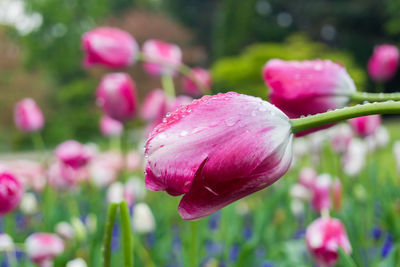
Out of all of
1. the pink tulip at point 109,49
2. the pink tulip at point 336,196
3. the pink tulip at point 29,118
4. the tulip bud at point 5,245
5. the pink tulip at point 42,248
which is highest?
the pink tulip at point 109,49

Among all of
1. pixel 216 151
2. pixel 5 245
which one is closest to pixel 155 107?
pixel 5 245

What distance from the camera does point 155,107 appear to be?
5.06 ft

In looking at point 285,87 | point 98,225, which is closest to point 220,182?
point 285,87

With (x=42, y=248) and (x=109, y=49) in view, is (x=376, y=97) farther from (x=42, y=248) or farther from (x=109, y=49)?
(x=109, y=49)

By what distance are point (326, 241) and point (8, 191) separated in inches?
21.8

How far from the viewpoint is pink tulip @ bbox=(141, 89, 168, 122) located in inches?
57.1

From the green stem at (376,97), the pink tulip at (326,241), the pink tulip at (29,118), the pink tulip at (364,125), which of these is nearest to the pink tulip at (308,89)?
the green stem at (376,97)

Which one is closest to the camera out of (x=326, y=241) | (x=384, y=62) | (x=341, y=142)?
(x=326, y=241)

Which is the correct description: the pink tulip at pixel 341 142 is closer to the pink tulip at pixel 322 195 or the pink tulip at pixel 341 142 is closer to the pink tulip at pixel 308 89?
A: the pink tulip at pixel 322 195

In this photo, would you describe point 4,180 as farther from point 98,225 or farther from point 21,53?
point 21,53

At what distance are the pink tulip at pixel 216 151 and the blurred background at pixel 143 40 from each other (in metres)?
7.75

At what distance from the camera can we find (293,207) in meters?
1.66

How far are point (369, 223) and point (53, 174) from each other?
1077 millimetres

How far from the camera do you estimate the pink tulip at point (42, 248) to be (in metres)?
0.90
